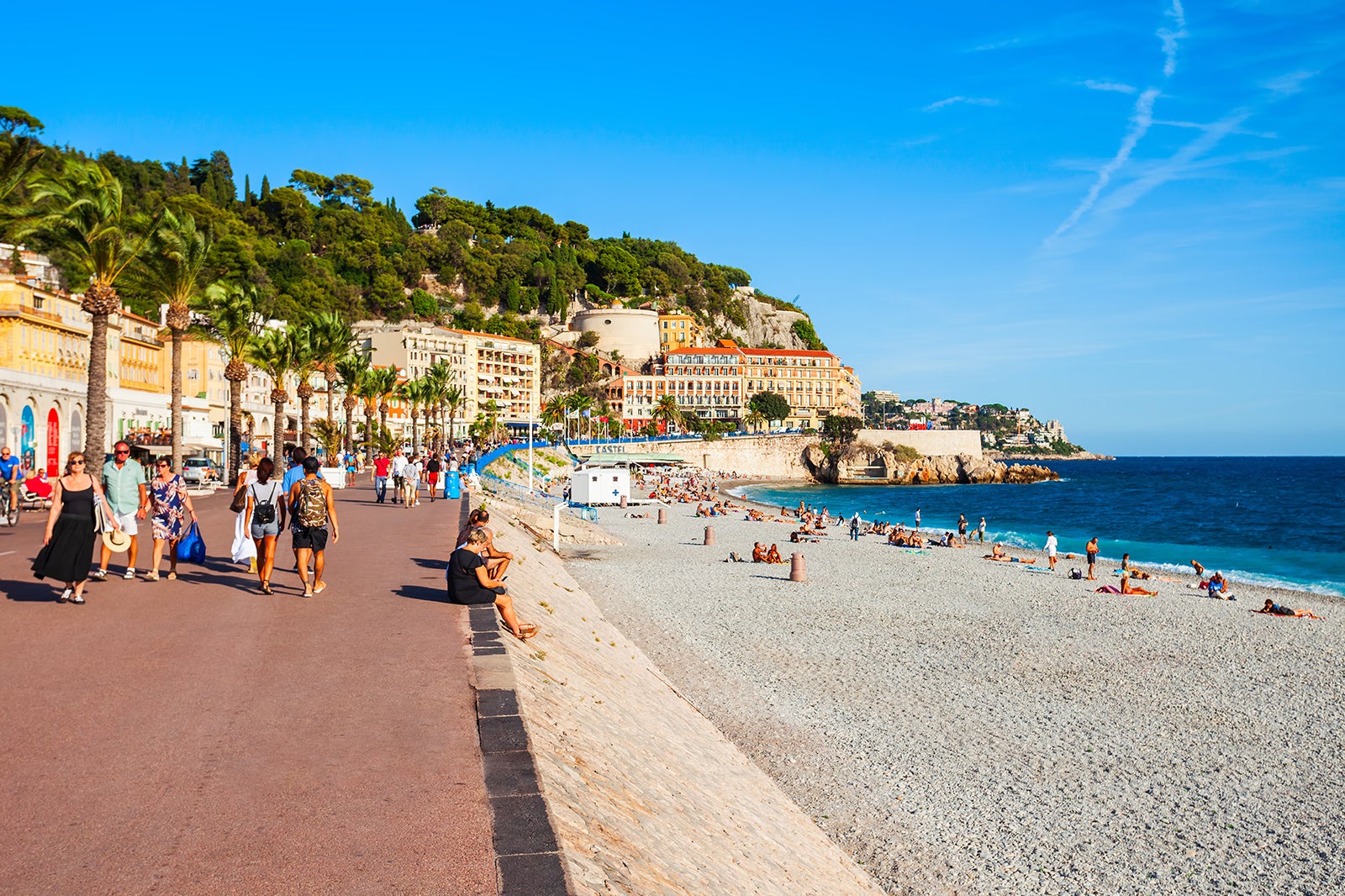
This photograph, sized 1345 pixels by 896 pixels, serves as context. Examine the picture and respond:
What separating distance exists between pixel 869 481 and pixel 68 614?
108 m

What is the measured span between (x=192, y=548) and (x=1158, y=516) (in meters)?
64.4

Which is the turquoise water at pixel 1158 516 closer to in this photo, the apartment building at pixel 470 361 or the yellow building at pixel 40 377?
the yellow building at pixel 40 377

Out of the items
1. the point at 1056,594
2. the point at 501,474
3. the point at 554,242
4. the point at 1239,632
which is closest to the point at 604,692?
the point at 1239,632

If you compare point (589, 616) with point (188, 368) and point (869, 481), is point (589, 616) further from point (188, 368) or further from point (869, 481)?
point (869, 481)

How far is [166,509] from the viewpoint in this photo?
1159cm

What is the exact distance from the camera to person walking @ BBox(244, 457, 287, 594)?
10.9 meters

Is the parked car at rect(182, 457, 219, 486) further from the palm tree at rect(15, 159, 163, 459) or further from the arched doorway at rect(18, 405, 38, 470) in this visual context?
the palm tree at rect(15, 159, 163, 459)

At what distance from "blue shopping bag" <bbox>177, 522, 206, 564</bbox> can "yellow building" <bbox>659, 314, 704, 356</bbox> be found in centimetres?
13919

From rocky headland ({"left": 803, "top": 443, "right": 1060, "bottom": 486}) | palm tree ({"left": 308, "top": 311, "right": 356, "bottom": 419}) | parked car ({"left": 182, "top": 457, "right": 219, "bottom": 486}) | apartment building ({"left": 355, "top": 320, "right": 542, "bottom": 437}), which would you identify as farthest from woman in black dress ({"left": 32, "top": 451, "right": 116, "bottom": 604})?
rocky headland ({"left": 803, "top": 443, "right": 1060, "bottom": 486})

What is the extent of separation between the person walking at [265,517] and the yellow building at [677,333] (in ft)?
462

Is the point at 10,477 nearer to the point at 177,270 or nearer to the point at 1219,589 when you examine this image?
the point at 177,270

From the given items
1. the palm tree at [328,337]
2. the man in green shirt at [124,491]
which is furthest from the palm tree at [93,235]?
the palm tree at [328,337]

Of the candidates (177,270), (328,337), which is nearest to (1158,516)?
(328,337)

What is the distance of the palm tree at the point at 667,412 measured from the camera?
130m
